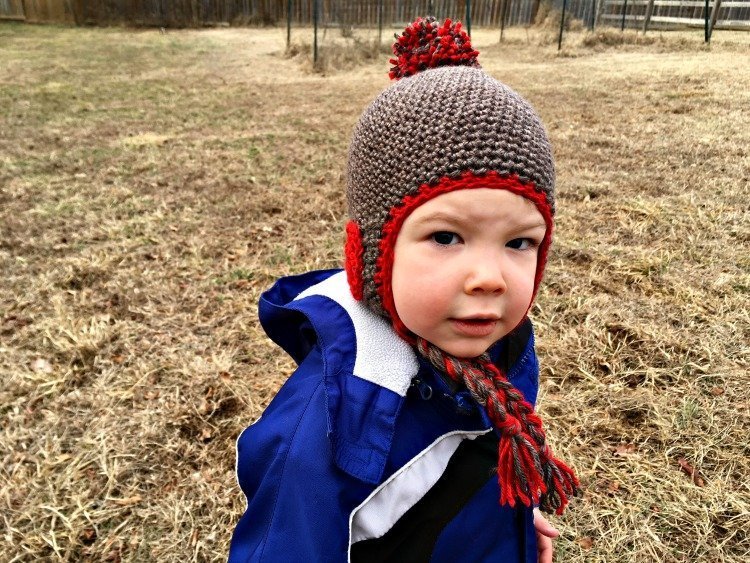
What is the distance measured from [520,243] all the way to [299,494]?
1.93ft

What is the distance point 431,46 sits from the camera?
3.97 ft

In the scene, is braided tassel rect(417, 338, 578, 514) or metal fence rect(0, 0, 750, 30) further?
metal fence rect(0, 0, 750, 30)

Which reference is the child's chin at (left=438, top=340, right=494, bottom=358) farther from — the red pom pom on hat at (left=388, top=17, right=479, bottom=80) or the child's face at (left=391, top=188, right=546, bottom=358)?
the red pom pom on hat at (left=388, top=17, right=479, bottom=80)

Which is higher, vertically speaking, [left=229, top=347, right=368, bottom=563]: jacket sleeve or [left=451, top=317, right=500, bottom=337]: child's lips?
[left=451, top=317, right=500, bottom=337]: child's lips

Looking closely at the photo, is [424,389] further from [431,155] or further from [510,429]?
→ [431,155]

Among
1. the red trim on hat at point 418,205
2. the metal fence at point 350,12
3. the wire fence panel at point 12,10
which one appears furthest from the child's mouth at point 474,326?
the wire fence panel at point 12,10

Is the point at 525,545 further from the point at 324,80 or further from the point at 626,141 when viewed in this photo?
the point at 324,80

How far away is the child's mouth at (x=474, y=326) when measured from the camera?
1.00 meters

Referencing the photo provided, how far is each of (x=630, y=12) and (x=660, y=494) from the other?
1896 centimetres

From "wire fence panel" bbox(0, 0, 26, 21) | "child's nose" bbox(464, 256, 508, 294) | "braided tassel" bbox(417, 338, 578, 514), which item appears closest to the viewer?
"child's nose" bbox(464, 256, 508, 294)

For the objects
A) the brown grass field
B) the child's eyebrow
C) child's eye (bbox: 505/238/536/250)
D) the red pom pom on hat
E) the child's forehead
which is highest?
the red pom pom on hat

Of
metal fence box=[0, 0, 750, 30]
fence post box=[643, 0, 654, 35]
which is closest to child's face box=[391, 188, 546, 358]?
metal fence box=[0, 0, 750, 30]

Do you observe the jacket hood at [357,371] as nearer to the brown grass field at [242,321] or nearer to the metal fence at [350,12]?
the brown grass field at [242,321]

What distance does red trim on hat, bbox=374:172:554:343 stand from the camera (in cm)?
96
